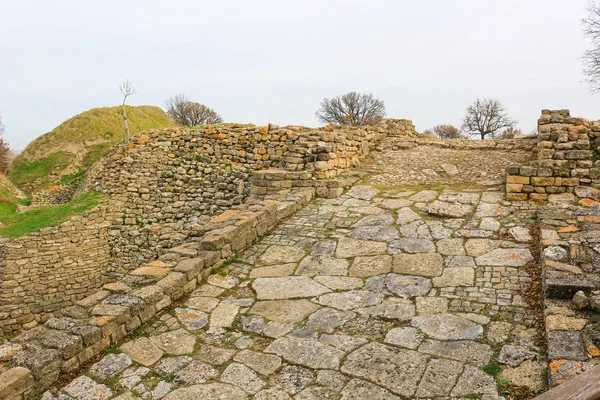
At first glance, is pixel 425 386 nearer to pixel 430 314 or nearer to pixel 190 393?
pixel 430 314

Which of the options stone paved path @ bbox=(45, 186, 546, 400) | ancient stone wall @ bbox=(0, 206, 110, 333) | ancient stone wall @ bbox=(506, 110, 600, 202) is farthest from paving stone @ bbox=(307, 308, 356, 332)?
ancient stone wall @ bbox=(0, 206, 110, 333)

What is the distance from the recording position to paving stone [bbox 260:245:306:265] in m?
5.24

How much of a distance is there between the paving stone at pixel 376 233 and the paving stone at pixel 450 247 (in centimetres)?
58

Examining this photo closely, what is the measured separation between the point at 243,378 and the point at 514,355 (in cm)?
201

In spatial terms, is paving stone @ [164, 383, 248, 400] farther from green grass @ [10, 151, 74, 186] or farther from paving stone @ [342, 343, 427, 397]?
green grass @ [10, 151, 74, 186]

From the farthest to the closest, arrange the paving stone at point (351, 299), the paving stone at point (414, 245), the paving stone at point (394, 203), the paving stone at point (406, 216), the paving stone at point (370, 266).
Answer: the paving stone at point (394, 203) < the paving stone at point (406, 216) < the paving stone at point (414, 245) < the paving stone at point (370, 266) < the paving stone at point (351, 299)

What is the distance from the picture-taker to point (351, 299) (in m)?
4.18

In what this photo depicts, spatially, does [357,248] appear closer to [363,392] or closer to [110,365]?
[363,392]

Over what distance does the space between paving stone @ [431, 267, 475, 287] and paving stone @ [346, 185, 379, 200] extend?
2871mm

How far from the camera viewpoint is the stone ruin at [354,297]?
3.06 meters

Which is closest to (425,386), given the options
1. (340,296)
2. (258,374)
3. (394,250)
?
(258,374)

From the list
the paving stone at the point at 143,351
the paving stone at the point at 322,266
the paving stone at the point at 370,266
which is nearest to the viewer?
the paving stone at the point at 143,351

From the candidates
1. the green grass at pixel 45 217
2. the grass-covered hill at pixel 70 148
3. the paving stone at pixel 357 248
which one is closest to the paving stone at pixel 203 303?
the paving stone at pixel 357 248

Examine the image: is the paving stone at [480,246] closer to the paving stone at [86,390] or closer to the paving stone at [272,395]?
the paving stone at [272,395]
